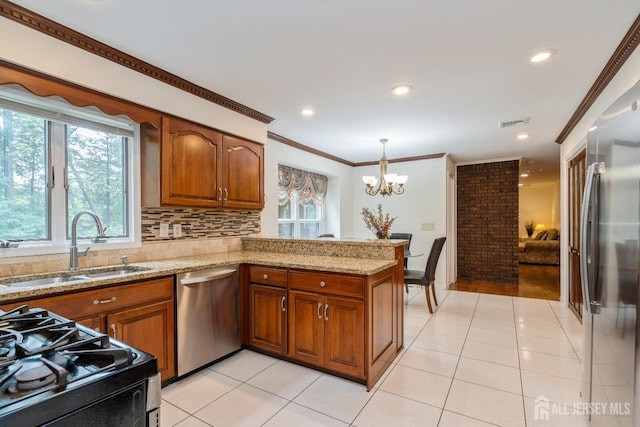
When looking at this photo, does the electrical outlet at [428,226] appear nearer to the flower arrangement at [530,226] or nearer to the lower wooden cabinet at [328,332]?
the lower wooden cabinet at [328,332]

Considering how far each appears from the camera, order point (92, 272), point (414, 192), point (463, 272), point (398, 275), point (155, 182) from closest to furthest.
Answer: point (92, 272) < point (155, 182) < point (398, 275) < point (414, 192) < point (463, 272)

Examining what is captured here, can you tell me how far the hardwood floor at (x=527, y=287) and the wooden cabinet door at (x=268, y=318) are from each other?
154 inches

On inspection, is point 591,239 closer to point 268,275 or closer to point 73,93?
point 268,275

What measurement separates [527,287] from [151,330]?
6.03 meters

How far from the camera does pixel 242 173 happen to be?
327 cm

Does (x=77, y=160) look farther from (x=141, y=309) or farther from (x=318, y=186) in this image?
(x=318, y=186)

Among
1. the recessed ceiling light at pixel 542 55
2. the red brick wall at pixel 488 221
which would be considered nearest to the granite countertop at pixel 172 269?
the recessed ceiling light at pixel 542 55

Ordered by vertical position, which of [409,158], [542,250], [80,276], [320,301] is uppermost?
[409,158]

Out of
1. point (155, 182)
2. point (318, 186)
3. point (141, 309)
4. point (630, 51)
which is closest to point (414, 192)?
point (318, 186)

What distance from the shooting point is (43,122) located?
2.17m

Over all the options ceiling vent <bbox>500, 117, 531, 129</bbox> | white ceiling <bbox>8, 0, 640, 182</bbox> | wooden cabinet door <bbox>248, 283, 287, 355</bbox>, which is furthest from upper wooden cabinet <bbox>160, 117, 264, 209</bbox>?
ceiling vent <bbox>500, 117, 531, 129</bbox>

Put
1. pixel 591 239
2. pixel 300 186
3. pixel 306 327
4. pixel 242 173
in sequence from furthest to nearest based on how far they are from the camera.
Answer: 1. pixel 300 186
2. pixel 242 173
3. pixel 306 327
4. pixel 591 239

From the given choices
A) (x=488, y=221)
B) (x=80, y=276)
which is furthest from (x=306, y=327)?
(x=488, y=221)

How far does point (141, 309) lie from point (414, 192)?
4.80m
